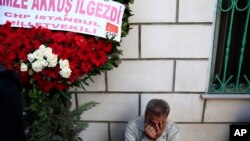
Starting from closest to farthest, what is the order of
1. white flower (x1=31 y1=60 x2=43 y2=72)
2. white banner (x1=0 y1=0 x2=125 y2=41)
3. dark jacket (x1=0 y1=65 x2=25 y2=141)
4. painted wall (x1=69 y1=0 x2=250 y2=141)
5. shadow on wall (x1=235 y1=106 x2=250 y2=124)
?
dark jacket (x1=0 y1=65 x2=25 y2=141) → white flower (x1=31 y1=60 x2=43 y2=72) → white banner (x1=0 y1=0 x2=125 y2=41) → painted wall (x1=69 y1=0 x2=250 y2=141) → shadow on wall (x1=235 y1=106 x2=250 y2=124)

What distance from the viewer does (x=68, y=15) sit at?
2668 millimetres

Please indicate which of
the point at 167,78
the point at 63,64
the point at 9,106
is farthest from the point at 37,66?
the point at 167,78

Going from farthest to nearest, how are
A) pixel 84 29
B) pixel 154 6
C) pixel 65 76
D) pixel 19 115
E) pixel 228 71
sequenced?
1. pixel 228 71
2. pixel 154 6
3. pixel 84 29
4. pixel 65 76
5. pixel 19 115

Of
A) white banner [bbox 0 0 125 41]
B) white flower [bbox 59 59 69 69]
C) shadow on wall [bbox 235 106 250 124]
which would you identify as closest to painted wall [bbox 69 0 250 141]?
shadow on wall [bbox 235 106 250 124]

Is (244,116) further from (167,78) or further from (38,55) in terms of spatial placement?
(38,55)

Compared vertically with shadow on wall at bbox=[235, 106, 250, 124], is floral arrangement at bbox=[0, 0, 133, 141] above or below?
above

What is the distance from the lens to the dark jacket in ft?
4.57

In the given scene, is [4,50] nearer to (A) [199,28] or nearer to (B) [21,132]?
(B) [21,132]

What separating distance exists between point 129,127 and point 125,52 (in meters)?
0.71

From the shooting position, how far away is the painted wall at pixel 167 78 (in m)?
2.97

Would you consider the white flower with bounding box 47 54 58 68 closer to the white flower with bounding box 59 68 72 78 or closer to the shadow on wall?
the white flower with bounding box 59 68 72 78

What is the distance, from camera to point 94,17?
2664 mm

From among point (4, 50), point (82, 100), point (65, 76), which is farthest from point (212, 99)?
point (4, 50)

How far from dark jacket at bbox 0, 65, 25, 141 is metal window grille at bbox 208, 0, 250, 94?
2126mm
